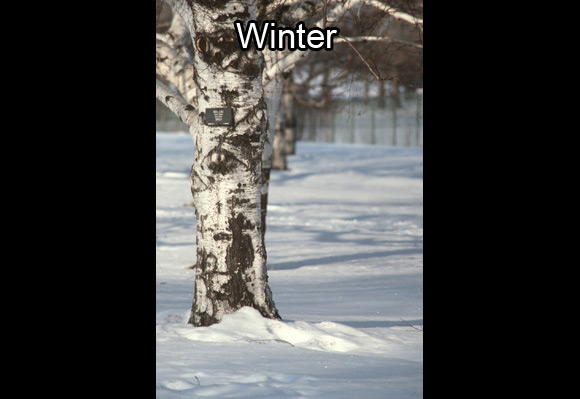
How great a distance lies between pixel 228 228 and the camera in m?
5.38

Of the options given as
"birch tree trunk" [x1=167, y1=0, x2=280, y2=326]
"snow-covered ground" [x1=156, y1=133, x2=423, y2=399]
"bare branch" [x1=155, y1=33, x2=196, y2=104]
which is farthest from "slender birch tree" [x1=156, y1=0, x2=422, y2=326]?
"bare branch" [x1=155, y1=33, x2=196, y2=104]

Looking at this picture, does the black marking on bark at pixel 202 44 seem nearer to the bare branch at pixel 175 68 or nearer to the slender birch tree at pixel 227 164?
the slender birch tree at pixel 227 164

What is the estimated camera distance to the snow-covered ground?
396 cm

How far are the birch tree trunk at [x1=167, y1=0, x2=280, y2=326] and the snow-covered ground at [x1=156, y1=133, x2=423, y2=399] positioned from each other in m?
0.24

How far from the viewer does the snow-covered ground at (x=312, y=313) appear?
3.96 m

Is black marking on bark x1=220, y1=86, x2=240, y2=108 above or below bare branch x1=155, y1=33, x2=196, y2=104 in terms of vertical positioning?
below

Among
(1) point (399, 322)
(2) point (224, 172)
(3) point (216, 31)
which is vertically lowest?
(1) point (399, 322)

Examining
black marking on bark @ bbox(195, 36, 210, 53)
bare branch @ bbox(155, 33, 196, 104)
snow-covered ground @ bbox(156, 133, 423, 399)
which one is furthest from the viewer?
bare branch @ bbox(155, 33, 196, 104)

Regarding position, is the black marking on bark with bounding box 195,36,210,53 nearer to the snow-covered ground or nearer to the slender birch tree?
the slender birch tree

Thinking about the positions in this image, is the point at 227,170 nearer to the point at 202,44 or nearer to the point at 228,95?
the point at 228,95

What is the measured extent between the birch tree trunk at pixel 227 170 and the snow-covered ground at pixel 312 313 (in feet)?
0.79
